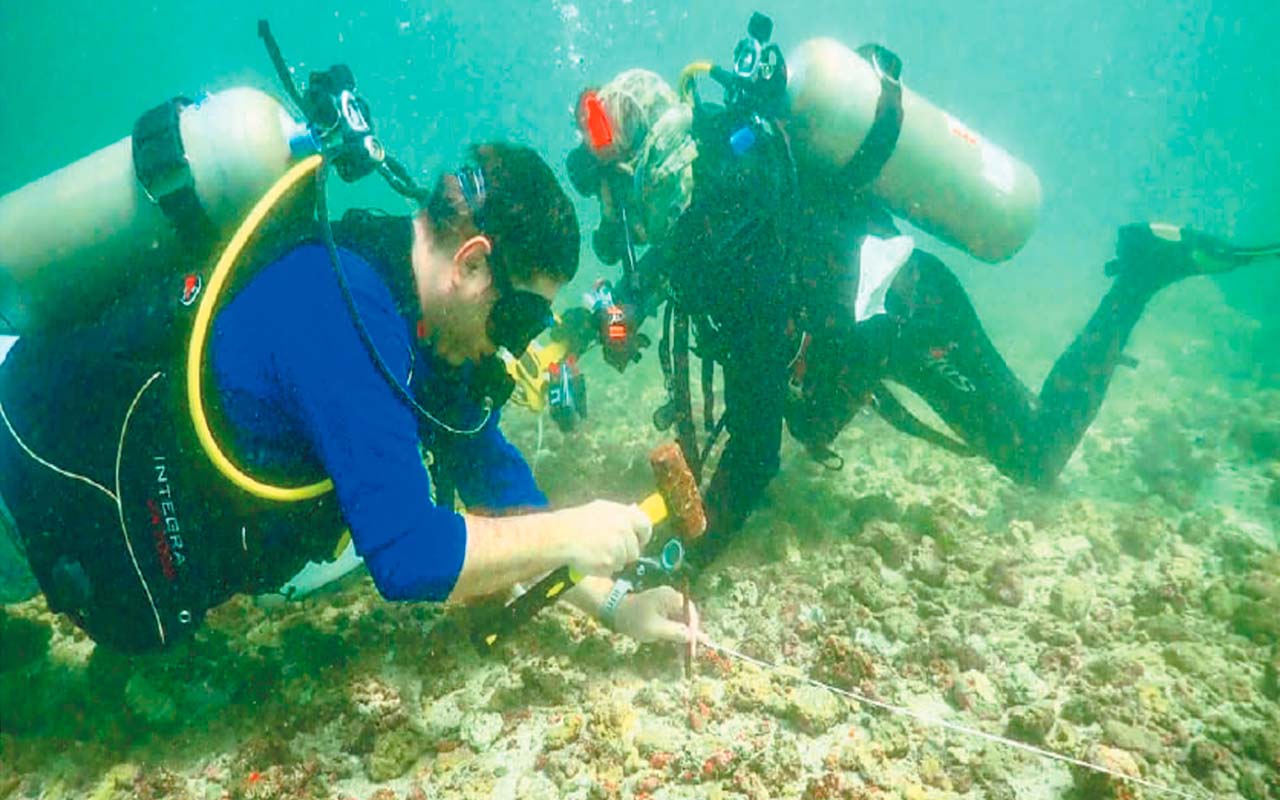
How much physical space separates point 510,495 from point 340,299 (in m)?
1.54

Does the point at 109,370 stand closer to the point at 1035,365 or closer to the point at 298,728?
the point at 298,728

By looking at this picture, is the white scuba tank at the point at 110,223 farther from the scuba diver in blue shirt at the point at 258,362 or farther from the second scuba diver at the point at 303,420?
the second scuba diver at the point at 303,420

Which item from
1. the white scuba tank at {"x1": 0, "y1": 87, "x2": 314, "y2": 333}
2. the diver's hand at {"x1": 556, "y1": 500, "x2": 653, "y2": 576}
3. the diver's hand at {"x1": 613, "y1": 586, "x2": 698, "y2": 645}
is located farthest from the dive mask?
the diver's hand at {"x1": 613, "y1": 586, "x2": 698, "y2": 645}

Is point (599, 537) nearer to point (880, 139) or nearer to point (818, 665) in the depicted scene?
point (818, 665)

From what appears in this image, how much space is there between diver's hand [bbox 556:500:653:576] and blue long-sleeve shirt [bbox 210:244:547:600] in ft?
1.43

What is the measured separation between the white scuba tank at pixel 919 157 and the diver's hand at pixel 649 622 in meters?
3.15

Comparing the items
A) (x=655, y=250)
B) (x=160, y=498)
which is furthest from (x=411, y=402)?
(x=655, y=250)

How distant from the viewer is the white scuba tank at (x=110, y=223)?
297cm

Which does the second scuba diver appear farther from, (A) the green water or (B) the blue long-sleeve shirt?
(A) the green water

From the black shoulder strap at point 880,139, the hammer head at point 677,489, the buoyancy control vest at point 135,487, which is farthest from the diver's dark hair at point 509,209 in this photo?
the black shoulder strap at point 880,139

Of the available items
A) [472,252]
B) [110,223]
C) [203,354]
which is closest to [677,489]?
[472,252]

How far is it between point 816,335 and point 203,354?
3489 mm

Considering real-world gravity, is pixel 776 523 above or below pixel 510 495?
above

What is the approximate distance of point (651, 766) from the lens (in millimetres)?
2982
